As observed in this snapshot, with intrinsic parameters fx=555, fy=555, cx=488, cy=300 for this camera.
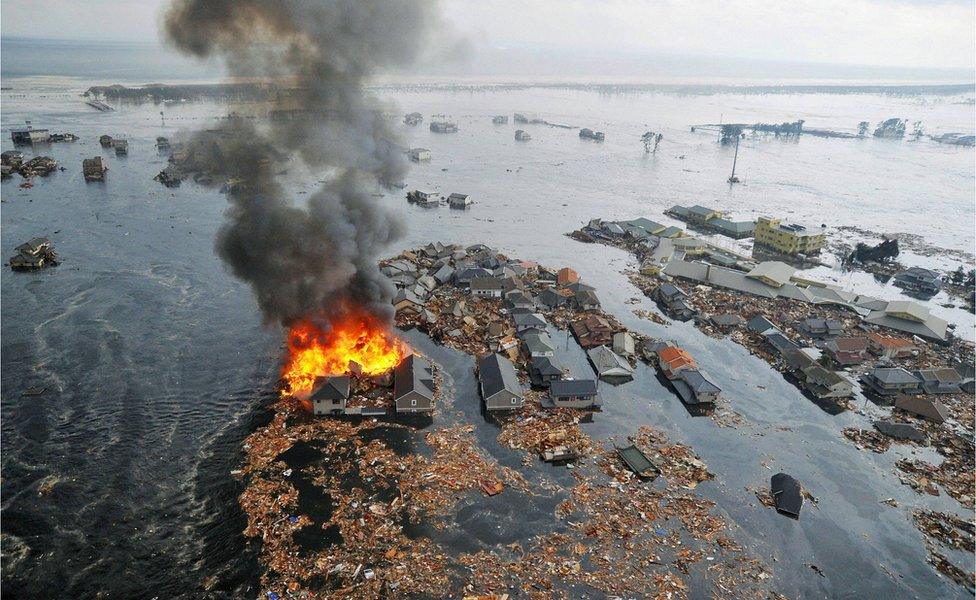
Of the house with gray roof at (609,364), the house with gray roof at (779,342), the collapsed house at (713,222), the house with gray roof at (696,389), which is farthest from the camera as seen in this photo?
the collapsed house at (713,222)

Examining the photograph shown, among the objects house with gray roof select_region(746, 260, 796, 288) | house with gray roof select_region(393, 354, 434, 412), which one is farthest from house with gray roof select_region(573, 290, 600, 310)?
house with gray roof select_region(393, 354, 434, 412)

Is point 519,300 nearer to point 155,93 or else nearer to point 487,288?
point 487,288

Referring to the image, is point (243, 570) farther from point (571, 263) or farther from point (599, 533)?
point (571, 263)

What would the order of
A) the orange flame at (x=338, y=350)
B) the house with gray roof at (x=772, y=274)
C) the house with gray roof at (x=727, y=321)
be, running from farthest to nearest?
the house with gray roof at (x=772, y=274) < the house with gray roof at (x=727, y=321) < the orange flame at (x=338, y=350)

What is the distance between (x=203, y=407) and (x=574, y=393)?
1784cm

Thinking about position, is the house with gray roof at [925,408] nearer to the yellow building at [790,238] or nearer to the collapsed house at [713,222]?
the yellow building at [790,238]

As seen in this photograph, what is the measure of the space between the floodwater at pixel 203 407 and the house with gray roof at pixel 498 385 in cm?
111

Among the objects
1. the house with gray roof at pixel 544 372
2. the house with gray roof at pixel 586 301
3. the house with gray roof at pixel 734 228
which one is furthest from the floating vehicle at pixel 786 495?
the house with gray roof at pixel 734 228

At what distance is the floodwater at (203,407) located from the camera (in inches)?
761

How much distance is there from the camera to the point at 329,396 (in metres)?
25.7

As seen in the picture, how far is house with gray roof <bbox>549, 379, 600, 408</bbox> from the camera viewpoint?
27.5 metres

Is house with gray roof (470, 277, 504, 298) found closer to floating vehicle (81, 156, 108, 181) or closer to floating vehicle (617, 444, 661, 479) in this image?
floating vehicle (617, 444, 661, 479)

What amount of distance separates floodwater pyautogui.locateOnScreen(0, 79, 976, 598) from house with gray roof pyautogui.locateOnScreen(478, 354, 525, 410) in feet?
3.65

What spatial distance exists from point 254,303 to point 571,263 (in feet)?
85.4
